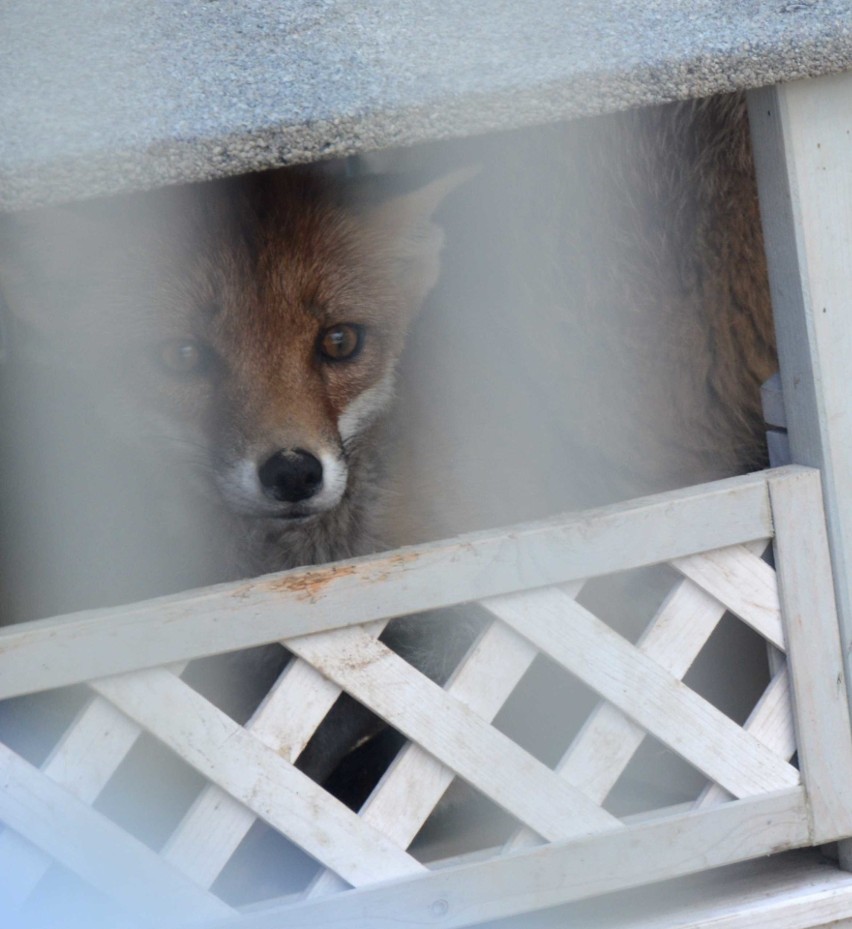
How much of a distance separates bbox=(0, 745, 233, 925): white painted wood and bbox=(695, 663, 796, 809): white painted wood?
72 centimetres

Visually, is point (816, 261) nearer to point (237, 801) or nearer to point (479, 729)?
point (479, 729)

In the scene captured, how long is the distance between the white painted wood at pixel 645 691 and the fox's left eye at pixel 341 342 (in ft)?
1.91

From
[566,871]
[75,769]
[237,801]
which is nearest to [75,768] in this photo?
[75,769]

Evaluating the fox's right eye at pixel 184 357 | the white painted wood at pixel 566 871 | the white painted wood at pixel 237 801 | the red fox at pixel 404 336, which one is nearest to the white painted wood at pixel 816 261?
the white painted wood at pixel 566 871

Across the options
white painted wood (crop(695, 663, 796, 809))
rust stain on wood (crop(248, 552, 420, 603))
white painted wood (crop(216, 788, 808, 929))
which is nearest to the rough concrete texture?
rust stain on wood (crop(248, 552, 420, 603))

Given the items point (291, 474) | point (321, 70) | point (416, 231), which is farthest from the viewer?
point (416, 231)

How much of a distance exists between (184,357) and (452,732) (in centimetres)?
71

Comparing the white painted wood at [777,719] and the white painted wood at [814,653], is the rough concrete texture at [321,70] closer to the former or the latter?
the white painted wood at [814,653]

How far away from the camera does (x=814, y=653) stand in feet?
4.75

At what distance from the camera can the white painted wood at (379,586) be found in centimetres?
126

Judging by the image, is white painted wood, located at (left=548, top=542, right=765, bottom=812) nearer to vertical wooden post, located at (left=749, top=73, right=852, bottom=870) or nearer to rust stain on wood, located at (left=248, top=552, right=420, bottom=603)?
vertical wooden post, located at (left=749, top=73, right=852, bottom=870)

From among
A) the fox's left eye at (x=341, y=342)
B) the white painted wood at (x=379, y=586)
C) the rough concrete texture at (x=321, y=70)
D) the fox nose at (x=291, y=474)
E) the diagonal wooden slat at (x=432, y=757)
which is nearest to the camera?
the rough concrete texture at (x=321, y=70)

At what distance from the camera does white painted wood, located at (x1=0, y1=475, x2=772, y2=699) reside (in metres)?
1.26

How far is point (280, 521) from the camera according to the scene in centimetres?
184
